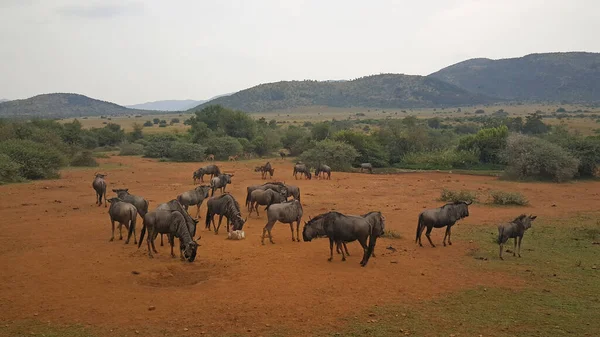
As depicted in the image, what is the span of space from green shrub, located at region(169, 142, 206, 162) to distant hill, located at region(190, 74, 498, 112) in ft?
336

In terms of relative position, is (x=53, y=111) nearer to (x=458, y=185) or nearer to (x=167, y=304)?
(x=458, y=185)

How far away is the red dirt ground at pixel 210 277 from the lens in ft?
30.7

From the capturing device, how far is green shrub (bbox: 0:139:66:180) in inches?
1234

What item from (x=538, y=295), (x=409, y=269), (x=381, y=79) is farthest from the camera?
(x=381, y=79)

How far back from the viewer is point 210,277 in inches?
458

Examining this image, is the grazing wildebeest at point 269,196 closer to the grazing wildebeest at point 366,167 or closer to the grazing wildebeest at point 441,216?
the grazing wildebeest at point 441,216

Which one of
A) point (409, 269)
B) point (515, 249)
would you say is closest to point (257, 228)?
point (409, 269)

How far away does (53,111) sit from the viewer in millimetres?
171875

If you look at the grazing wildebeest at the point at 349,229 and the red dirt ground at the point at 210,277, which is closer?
the red dirt ground at the point at 210,277

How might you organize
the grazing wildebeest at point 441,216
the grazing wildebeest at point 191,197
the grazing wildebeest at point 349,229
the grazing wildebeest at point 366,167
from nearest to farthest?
1. the grazing wildebeest at point 349,229
2. the grazing wildebeest at point 441,216
3. the grazing wildebeest at point 191,197
4. the grazing wildebeest at point 366,167

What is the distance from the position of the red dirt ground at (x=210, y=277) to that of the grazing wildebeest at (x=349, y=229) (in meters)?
0.66

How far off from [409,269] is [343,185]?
1865 centimetres

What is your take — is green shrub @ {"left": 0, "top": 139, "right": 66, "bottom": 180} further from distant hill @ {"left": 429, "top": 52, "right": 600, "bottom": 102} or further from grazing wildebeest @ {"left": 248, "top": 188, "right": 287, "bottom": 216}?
distant hill @ {"left": 429, "top": 52, "right": 600, "bottom": 102}

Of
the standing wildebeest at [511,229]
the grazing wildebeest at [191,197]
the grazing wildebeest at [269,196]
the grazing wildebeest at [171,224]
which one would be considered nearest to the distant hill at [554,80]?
the standing wildebeest at [511,229]
